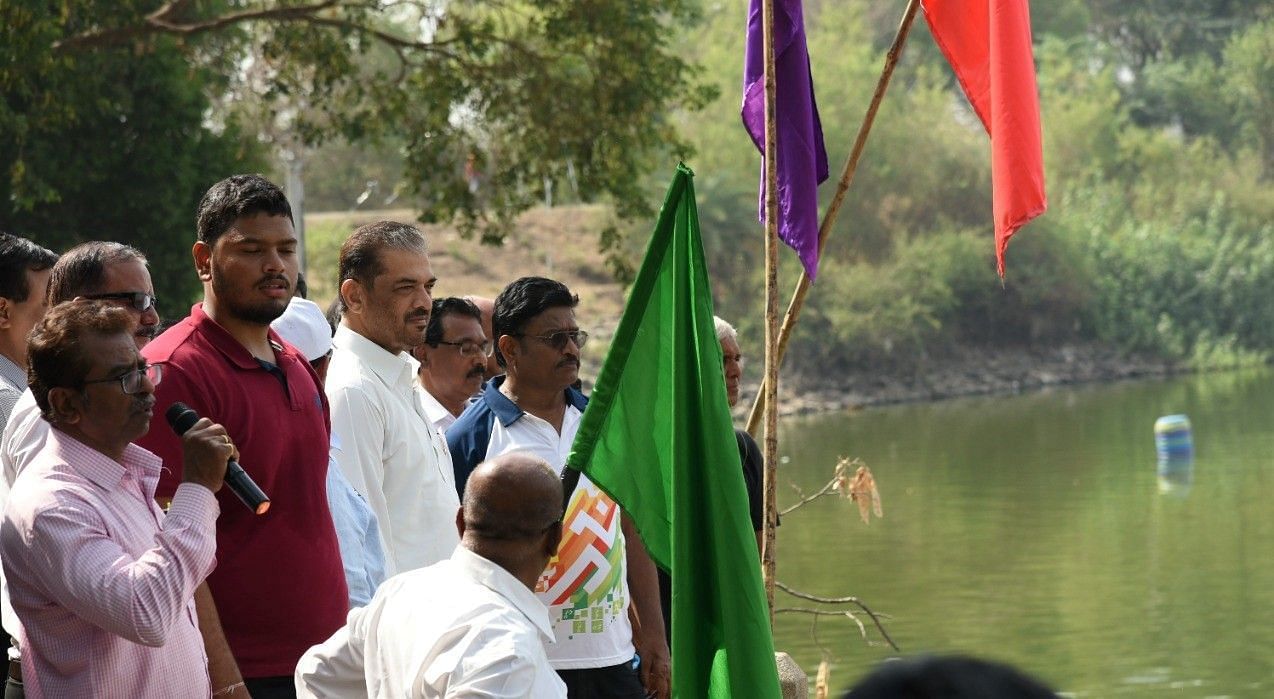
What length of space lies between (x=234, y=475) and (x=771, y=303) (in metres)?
2.12

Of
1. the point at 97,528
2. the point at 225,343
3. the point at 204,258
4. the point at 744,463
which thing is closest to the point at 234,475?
the point at 97,528

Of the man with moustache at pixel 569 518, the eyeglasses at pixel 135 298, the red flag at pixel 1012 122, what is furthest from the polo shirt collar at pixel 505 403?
the red flag at pixel 1012 122

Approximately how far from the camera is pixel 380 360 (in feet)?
13.7

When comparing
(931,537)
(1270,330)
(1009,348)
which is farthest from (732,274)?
(931,537)

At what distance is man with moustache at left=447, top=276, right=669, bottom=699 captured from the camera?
4.15 m

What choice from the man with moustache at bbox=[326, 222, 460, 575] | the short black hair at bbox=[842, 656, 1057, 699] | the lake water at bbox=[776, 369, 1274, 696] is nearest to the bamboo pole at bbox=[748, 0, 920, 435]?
the man with moustache at bbox=[326, 222, 460, 575]

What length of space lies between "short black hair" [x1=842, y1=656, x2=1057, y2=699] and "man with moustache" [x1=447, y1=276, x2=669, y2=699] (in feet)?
8.37

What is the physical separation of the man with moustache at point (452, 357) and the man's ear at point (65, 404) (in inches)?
87.8

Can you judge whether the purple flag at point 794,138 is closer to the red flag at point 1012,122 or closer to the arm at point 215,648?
the red flag at point 1012,122

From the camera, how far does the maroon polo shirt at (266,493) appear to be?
11.2 ft

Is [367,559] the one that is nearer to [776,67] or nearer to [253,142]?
[776,67]

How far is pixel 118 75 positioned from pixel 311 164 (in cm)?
3038

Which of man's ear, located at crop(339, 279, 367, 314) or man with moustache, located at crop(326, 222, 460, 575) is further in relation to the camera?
man's ear, located at crop(339, 279, 367, 314)

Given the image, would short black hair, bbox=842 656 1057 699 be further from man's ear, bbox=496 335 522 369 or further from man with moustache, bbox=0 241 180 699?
man's ear, bbox=496 335 522 369
